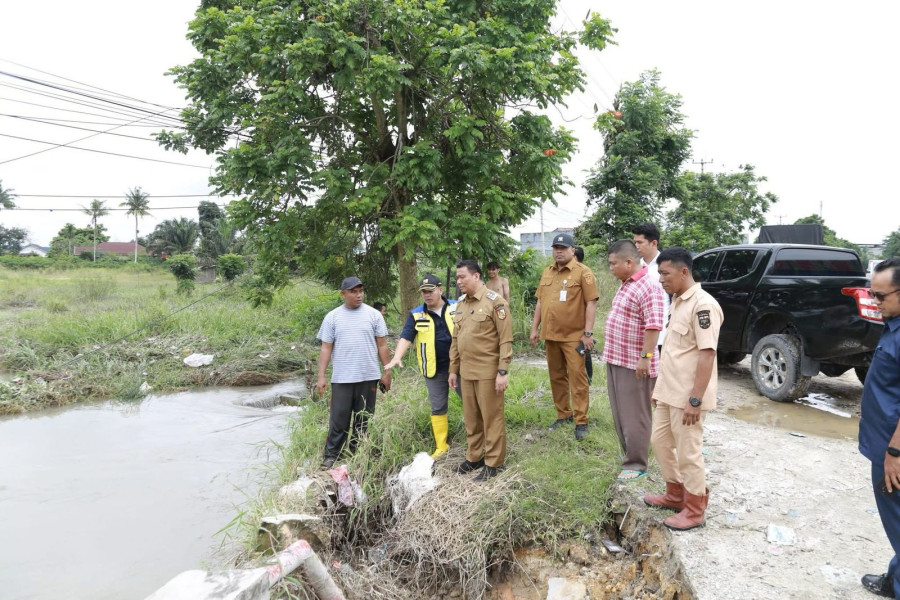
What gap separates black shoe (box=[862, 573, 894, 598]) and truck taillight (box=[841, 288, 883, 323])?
326 cm

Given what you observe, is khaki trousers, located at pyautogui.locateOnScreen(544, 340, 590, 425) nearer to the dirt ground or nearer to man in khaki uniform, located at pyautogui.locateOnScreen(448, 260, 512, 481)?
man in khaki uniform, located at pyautogui.locateOnScreen(448, 260, 512, 481)

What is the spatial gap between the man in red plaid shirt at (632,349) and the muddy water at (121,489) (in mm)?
3386

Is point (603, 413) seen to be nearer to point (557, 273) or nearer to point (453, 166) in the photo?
point (557, 273)

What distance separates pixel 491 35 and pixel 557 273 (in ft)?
13.2

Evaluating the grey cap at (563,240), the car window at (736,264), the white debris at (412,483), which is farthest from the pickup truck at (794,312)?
the white debris at (412,483)

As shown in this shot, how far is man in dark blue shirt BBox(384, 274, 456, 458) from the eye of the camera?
15.7 ft

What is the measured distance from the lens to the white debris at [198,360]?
1152 centimetres

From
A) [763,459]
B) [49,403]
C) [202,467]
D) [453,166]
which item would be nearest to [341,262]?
[453,166]

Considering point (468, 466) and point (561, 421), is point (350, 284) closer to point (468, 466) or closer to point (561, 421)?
point (468, 466)

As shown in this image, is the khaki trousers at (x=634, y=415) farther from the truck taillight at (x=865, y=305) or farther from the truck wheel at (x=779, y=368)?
the truck wheel at (x=779, y=368)

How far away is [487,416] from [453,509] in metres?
0.73

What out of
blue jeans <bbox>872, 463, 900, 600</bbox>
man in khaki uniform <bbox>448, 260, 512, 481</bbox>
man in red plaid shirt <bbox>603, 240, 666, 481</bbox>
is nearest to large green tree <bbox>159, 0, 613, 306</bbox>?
man in khaki uniform <bbox>448, 260, 512, 481</bbox>

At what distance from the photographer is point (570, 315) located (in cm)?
459

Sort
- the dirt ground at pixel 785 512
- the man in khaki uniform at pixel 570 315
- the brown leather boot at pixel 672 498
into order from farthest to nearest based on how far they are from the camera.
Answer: the man in khaki uniform at pixel 570 315 < the brown leather boot at pixel 672 498 < the dirt ground at pixel 785 512
